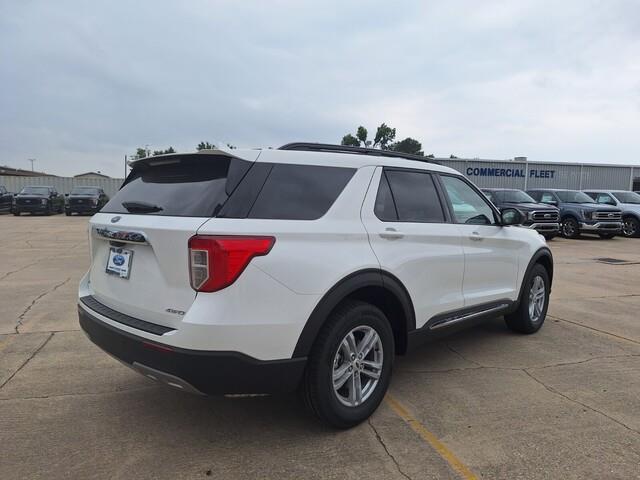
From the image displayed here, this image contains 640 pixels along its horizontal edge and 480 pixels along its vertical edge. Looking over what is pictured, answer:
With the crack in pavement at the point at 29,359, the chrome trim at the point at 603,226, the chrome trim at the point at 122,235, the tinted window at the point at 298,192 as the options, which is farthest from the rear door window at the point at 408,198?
the chrome trim at the point at 603,226

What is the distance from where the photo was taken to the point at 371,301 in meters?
3.38

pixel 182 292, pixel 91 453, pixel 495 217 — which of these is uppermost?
pixel 495 217

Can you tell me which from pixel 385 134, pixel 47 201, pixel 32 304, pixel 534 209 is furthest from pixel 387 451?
pixel 385 134

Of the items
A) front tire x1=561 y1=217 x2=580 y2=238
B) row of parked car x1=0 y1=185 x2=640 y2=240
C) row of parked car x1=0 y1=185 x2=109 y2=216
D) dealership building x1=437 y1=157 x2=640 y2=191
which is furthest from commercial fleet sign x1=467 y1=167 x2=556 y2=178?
row of parked car x1=0 y1=185 x2=109 y2=216

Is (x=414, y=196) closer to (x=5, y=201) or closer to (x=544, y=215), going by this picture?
(x=544, y=215)

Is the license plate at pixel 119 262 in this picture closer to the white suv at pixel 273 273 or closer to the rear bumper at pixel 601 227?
the white suv at pixel 273 273

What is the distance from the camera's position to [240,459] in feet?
9.08

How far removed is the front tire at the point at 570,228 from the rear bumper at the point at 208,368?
16672 mm

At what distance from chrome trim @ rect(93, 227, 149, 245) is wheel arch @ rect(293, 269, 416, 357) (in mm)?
1064

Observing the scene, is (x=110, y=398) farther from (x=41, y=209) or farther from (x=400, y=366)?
(x=41, y=209)

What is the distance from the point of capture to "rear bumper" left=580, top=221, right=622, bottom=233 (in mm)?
16281

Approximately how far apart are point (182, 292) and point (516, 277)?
3.57 metres

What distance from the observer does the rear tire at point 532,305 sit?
5.09 m

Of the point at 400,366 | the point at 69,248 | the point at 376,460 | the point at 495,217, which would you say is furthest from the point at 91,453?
the point at 69,248
